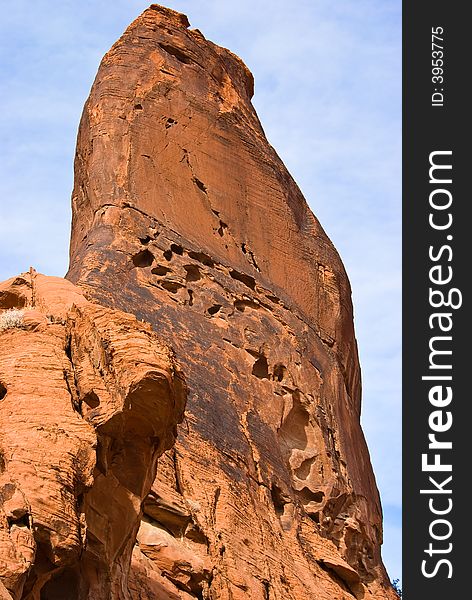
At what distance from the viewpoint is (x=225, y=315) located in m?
27.6

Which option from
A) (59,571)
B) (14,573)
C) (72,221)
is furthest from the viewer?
(72,221)

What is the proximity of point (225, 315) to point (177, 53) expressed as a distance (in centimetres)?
704

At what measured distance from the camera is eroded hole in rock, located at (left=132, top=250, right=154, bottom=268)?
27250mm

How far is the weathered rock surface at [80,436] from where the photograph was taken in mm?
15703

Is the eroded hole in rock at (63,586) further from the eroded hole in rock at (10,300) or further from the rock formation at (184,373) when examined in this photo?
the eroded hole in rock at (10,300)

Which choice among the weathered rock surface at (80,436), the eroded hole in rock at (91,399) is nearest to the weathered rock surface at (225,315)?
the weathered rock surface at (80,436)

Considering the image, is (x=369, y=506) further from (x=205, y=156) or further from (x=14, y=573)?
(x=14, y=573)

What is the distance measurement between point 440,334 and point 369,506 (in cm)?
568

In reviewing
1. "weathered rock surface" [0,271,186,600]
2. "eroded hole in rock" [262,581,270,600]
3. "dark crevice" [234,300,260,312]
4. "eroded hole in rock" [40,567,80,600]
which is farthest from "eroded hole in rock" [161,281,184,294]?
"eroded hole in rock" [40,567,80,600]

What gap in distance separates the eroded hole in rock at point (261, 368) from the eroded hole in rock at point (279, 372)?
16 cm

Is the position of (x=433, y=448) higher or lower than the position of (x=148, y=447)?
higher

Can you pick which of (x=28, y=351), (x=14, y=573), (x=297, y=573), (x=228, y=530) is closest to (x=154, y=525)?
(x=228, y=530)

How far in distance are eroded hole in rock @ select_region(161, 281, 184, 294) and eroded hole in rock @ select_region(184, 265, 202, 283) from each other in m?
0.42

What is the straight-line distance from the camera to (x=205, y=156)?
3091 centimetres
